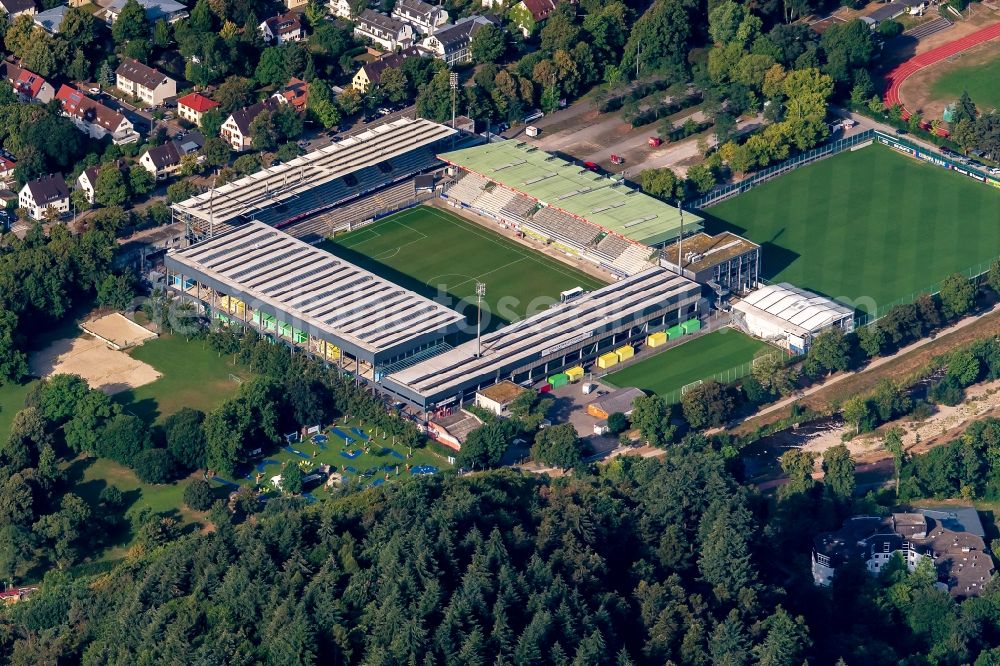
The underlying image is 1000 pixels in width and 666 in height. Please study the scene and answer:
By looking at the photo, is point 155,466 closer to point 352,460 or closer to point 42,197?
point 352,460

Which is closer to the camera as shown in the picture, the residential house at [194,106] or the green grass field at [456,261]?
the green grass field at [456,261]

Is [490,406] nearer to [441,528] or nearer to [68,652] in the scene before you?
[441,528]

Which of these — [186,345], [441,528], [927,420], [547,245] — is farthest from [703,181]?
[441,528]

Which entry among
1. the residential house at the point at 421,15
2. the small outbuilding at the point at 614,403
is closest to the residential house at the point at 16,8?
the residential house at the point at 421,15

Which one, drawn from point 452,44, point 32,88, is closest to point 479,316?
point 452,44

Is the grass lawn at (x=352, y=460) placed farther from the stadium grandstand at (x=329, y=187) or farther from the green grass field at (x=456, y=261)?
the stadium grandstand at (x=329, y=187)

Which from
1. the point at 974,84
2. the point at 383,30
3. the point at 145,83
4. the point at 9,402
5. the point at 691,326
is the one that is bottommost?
the point at 691,326
